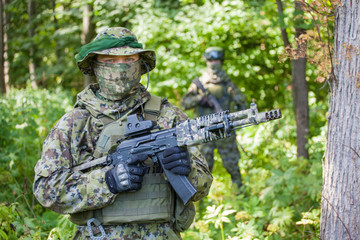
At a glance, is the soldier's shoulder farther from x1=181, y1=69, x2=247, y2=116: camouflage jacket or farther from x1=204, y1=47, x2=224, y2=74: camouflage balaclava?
x1=204, y1=47, x2=224, y2=74: camouflage balaclava

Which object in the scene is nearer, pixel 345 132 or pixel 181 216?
pixel 181 216

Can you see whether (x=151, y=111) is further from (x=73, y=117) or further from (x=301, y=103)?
(x=301, y=103)

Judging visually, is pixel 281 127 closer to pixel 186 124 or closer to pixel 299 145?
pixel 299 145

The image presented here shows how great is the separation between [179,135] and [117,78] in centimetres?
61

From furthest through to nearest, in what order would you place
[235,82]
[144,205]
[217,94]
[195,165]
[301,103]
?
[235,82] → [217,94] → [301,103] → [195,165] → [144,205]

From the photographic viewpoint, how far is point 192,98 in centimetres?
684

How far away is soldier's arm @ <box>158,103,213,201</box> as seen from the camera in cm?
257

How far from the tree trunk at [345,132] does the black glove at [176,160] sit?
1.30 meters

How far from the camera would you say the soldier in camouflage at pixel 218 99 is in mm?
6742

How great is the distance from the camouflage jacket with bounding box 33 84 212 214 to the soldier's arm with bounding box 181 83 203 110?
398cm

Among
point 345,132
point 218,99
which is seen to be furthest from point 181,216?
point 218,99

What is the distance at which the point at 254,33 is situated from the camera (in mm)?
9883

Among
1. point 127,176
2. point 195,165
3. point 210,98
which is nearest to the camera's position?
point 127,176

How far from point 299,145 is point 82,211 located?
394 centimetres
